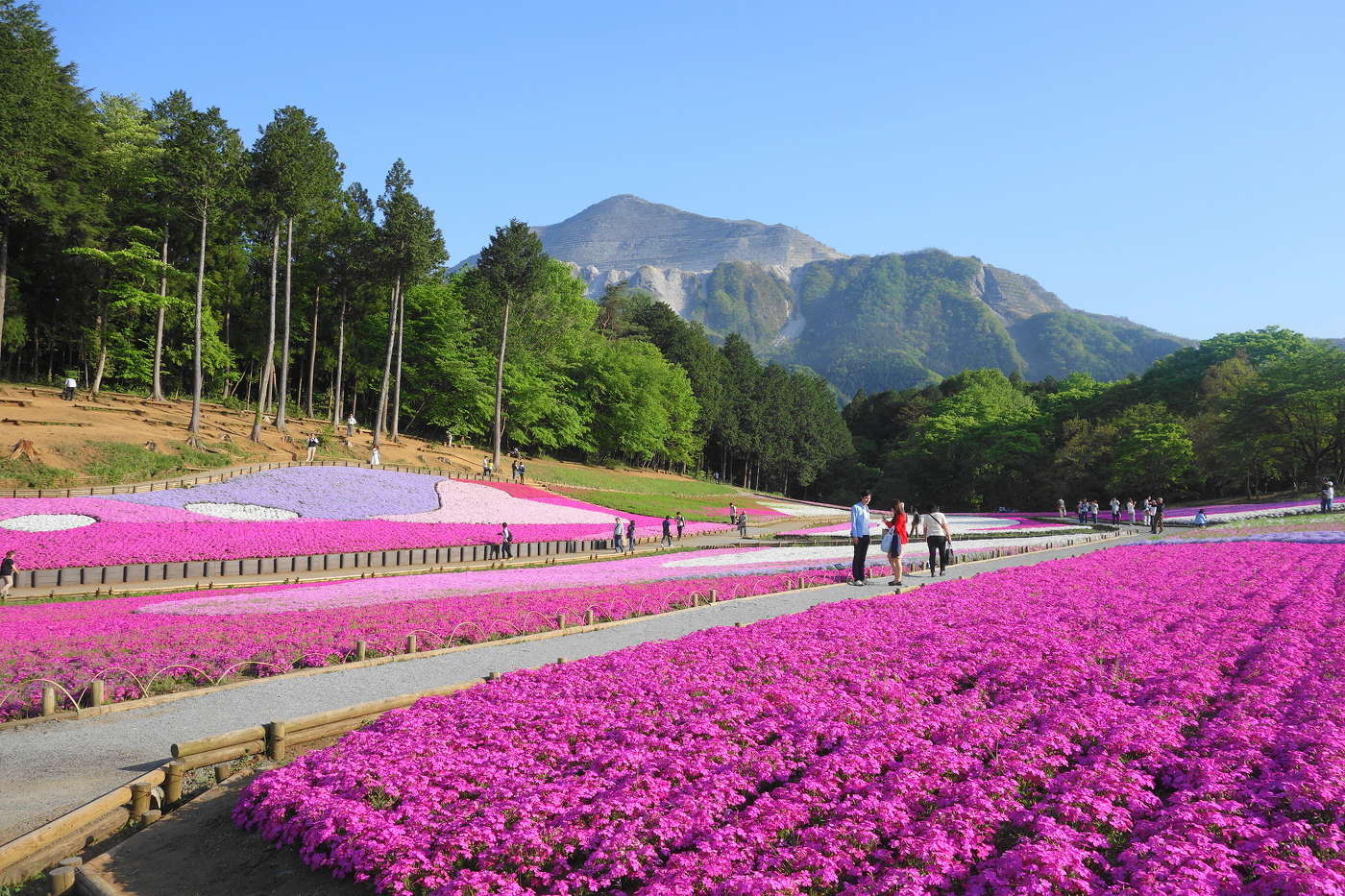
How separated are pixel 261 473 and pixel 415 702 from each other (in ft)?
117

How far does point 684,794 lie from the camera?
6.88m

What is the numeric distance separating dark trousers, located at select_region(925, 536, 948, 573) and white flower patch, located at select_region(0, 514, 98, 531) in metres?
28.1

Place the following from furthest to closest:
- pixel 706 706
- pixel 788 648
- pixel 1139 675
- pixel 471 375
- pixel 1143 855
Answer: pixel 471 375
pixel 788 648
pixel 1139 675
pixel 706 706
pixel 1143 855

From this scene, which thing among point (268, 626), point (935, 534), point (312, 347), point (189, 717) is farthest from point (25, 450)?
point (935, 534)

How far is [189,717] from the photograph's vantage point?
10547mm

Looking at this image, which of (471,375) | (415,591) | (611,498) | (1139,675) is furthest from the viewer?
(471,375)

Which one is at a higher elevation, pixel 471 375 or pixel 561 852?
pixel 471 375

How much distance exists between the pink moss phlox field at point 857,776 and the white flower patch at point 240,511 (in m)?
27.8

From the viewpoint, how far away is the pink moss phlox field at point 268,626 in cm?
1227

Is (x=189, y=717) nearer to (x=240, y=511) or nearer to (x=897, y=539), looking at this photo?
(x=897, y=539)

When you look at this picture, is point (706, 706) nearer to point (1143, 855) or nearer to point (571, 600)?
point (1143, 855)

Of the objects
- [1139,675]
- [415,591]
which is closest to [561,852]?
[1139,675]

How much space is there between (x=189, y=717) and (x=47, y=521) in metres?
23.4

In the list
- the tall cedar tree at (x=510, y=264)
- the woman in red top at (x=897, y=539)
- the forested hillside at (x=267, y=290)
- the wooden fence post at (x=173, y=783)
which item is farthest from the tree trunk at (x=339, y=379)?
the wooden fence post at (x=173, y=783)
